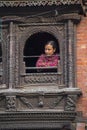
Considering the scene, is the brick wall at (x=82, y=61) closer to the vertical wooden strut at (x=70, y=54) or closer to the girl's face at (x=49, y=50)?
the vertical wooden strut at (x=70, y=54)

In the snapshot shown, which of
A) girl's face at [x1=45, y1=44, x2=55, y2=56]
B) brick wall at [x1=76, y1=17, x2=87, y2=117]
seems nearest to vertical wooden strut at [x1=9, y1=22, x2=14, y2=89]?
girl's face at [x1=45, y1=44, x2=55, y2=56]

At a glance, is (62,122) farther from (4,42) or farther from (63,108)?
(4,42)

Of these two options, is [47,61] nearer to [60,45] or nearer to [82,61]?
[60,45]

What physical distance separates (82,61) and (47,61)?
2.96 ft

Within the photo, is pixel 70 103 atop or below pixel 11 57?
below

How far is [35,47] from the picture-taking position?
2380 cm

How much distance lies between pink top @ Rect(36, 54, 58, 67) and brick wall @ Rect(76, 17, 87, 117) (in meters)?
0.59

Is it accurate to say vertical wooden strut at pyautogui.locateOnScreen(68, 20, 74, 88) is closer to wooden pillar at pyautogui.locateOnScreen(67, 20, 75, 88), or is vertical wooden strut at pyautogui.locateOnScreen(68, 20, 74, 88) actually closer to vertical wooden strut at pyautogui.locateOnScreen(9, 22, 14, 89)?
wooden pillar at pyautogui.locateOnScreen(67, 20, 75, 88)

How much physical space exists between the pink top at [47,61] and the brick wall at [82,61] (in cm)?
59

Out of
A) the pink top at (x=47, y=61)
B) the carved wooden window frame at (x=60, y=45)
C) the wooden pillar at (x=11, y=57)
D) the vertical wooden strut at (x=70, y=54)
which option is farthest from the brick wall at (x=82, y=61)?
the wooden pillar at (x=11, y=57)

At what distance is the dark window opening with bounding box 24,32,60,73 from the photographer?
76.1 ft

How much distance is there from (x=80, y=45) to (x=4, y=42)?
72.5 inches

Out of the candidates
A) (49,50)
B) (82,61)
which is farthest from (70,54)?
(49,50)

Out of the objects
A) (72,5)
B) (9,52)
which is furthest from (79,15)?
(9,52)
